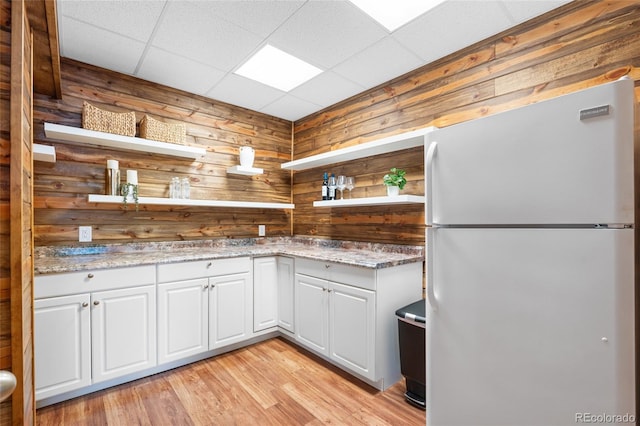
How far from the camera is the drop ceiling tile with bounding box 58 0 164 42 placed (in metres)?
1.86

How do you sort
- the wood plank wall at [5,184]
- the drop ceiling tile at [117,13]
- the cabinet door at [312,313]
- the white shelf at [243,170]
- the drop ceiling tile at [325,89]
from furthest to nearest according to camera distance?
the white shelf at [243,170] < the drop ceiling tile at [325,89] < the cabinet door at [312,313] < the drop ceiling tile at [117,13] < the wood plank wall at [5,184]

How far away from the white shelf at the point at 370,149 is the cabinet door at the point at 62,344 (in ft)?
7.27

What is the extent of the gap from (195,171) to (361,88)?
185cm

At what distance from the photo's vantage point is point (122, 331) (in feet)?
7.11

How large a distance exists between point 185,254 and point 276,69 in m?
1.77

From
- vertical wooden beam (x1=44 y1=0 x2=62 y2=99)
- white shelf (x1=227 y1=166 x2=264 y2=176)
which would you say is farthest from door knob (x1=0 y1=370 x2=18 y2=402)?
white shelf (x1=227 y1=166 x2=264 y2=176)

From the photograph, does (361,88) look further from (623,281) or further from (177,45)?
(623,281)

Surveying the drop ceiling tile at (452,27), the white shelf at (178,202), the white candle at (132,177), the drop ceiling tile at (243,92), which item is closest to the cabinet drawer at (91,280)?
the white shelf at (178,202)

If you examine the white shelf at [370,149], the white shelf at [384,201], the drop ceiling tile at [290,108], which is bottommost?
the white shelf at [384,201]

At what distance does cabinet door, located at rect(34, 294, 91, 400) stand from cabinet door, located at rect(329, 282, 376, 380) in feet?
5.56

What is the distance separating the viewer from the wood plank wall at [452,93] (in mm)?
1758

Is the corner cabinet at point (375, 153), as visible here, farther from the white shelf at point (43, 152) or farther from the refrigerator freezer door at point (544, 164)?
the white shelf at point (43, 152)

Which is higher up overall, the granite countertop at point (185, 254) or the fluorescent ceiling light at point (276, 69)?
the fluorescent ceiling light at point (276, 69)

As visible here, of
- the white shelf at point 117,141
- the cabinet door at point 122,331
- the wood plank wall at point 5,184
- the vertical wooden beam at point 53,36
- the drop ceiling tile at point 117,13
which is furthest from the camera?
the white shelf at point 117,141
